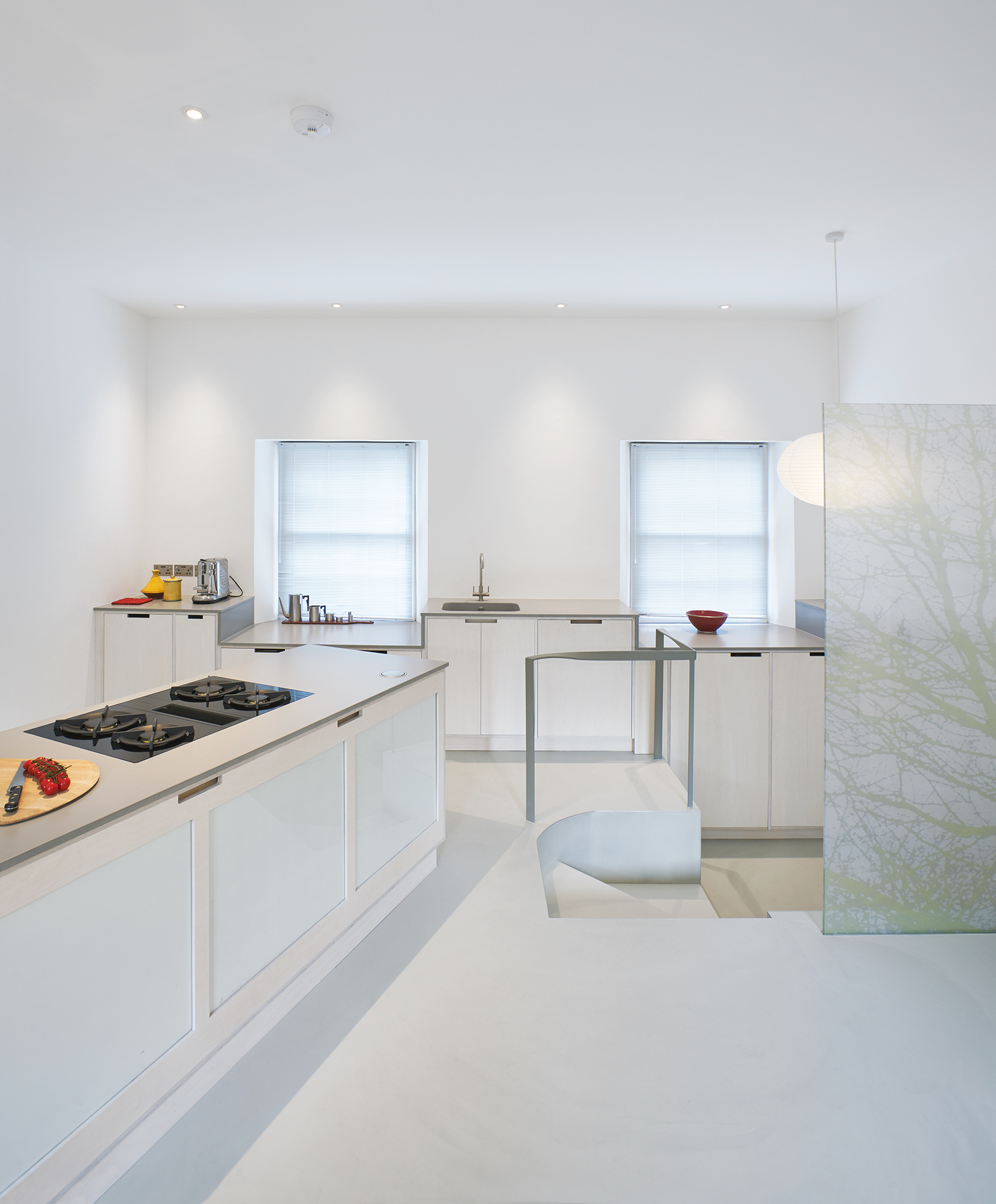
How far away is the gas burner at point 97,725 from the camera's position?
1793 mm

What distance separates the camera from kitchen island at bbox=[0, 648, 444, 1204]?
1.25 metres

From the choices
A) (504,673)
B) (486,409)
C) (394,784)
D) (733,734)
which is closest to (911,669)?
(733,734)

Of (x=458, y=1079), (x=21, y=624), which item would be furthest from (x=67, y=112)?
(x=458, y=1079)

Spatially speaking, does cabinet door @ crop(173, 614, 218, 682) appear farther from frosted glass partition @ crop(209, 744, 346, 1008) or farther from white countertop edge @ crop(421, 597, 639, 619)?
frosted glass partition @ crop(209, 744, 346, 1008)

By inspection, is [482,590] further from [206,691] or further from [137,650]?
[206,691]

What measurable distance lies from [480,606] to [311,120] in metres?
2.67

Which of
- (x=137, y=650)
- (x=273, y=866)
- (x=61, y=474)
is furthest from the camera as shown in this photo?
(x=137, y=650)

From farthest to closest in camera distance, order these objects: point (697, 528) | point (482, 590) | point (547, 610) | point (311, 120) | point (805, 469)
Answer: point (697, 528)
point (482, 590)
point (547, 610)
point (805, 469)
point (311, 120)

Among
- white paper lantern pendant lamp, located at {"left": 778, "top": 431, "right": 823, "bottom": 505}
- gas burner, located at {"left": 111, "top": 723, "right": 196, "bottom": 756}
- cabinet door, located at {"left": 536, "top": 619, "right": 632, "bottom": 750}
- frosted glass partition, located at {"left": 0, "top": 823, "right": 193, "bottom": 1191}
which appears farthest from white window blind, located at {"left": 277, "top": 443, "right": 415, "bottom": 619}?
frosted glass partition, located at {"left": 0, "top": 823, "right": 193, "bottom": 1191}

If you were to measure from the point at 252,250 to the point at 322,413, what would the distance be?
128 cm

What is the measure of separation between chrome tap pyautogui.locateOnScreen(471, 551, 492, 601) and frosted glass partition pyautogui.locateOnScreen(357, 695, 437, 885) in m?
1.88

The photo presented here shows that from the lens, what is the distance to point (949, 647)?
94.3 inches

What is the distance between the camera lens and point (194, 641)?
164 inches

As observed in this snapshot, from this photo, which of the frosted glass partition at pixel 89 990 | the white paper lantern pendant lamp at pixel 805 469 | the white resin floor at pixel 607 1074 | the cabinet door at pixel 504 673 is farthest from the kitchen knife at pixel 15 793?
the white paper lantern pendant lamp at pixel 805 469
